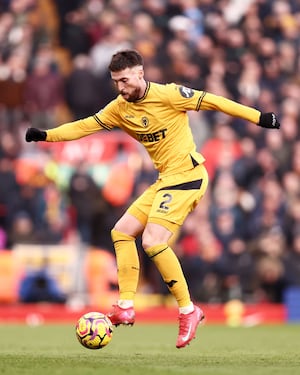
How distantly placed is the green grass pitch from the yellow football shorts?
3.82 ft

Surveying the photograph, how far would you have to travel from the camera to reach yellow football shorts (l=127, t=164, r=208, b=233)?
9930 millimetres

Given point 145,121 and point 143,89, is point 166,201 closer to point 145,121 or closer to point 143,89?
point 145,121

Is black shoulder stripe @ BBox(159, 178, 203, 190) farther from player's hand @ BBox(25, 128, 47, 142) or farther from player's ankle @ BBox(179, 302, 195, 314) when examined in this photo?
player's hand @ BBox(25, 128, 47, 142)

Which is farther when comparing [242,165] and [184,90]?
[242,165]

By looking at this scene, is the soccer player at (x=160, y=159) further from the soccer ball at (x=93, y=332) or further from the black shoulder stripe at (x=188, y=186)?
the soccer ball at (x=93, y=332)

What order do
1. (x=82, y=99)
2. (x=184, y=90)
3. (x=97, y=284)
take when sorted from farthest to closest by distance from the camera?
(x=82, y=99), (x=97, y=284), (x=184, y=90)

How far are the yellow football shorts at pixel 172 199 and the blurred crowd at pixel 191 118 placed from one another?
7140mm

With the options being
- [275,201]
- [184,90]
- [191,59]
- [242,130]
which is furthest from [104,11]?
[184,90]

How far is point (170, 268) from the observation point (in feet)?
32.7

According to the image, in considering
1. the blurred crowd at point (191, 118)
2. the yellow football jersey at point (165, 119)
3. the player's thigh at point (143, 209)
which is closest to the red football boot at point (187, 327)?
the player's thigh at point (143, 209)

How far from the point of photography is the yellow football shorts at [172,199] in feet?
32.6

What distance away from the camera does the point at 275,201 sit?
18.0 meters

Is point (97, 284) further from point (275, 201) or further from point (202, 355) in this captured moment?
point (202, 355)

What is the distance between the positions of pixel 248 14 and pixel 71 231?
17.4ft
